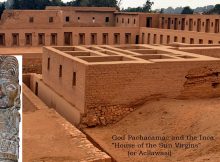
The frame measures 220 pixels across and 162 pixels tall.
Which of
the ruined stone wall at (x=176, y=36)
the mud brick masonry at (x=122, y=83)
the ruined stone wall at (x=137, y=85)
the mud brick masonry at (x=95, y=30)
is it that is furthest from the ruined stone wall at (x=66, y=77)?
the mud brick masonry at (x=95, y=30)

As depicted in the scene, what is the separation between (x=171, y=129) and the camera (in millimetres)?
11648

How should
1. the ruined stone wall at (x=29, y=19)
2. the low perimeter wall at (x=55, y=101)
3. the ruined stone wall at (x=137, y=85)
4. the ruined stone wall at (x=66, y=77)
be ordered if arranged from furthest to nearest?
1. the ruined stone wall at (x=29, y=19)
2. the low perimeter wall at (x=55, y=101)
3. the ruined stone wall at (x=66, y=77)
4. the ruined stone wall at (x=137, y=85)

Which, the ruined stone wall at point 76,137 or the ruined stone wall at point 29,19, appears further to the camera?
the ruined stone wall at point 29,19

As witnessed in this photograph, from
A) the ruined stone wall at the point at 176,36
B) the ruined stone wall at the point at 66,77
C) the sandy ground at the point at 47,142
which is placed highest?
the ruined stone wall at the point at 176,36

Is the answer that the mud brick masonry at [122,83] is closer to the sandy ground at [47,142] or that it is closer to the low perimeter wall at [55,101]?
the low perimeter wall at [55,101]

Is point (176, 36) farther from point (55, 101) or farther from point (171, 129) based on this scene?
point (171, 129)

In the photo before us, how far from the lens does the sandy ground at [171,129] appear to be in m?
10.1

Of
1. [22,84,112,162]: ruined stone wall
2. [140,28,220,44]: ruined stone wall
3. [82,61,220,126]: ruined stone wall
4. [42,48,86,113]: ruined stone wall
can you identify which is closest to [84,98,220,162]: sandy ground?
[82,61,220,126]: ruined stone wall

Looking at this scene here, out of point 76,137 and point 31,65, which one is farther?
point 31,65

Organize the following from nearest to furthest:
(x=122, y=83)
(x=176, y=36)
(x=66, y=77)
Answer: (x=122, y=83), (x=66, y=77), (x=176, y=36)

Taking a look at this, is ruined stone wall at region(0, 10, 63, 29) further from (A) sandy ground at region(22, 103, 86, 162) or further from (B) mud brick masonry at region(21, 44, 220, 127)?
(A) sandy ground at region(22, 103, 86, 162)

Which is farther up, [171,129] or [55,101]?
[171,129]

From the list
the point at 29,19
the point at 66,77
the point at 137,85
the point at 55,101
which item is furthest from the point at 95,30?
the point at 137,85

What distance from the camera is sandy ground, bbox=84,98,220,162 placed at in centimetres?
1009
